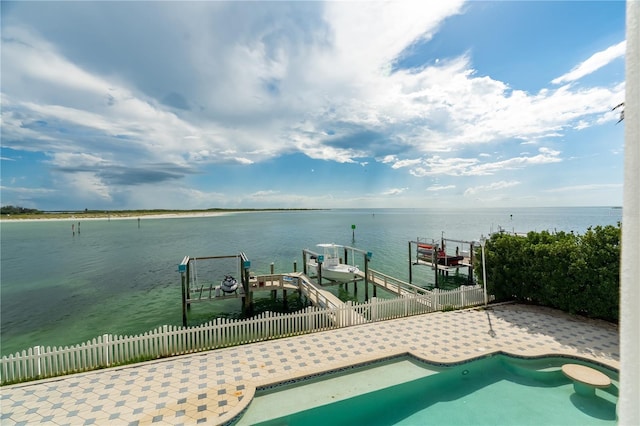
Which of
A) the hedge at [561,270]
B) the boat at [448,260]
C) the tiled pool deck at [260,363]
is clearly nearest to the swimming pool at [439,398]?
the tiled pool deck at [260,363]

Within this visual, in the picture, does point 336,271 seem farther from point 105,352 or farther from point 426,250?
point 105,352

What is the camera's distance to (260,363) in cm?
992

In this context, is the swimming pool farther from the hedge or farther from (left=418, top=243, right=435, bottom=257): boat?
(left=418, top=243, right=435, bottom=257): boat

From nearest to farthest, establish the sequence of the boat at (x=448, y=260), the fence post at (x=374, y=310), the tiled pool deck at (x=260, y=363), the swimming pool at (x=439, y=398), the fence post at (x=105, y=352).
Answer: the tiled pool deck at (x=260, y=363) → the swimming pool at (x=439, y=398) → the fence post at (x=105, y=352) → the fence post at (x=374, y=310) → the boat at (x=448, y=260)

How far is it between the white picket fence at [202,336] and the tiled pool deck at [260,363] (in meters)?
0.44

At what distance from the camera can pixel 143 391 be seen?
8.52 metres

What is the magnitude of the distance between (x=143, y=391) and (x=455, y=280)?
27.5 metres

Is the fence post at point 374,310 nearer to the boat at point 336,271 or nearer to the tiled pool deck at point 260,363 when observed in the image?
the tiled pool deck at point 260,363

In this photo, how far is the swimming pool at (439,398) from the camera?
25.5ft

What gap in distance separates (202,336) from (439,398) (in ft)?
27.9

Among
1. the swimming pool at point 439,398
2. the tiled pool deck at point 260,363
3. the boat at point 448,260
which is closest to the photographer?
the tiled pool deck at point 260,363

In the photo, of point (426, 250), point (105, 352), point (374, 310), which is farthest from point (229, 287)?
point (426, 250)

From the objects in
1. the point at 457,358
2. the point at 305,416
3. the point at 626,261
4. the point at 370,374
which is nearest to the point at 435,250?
the point at 457,358

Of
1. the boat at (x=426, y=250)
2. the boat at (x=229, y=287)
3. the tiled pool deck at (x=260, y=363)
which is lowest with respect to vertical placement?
the tiled pool deck at (x=260, y=363)
